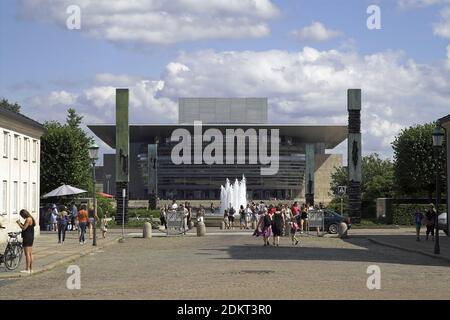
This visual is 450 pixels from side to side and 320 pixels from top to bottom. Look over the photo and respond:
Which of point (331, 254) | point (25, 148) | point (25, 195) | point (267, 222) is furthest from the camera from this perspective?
point (25, 195)

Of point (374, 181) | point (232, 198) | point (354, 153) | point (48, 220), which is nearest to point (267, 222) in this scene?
point (48, 220)

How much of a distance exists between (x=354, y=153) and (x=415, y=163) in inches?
474

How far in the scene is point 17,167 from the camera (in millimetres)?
45469

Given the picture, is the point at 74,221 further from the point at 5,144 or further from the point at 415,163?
the point at 415,163

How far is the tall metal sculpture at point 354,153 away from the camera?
6512 centimetres

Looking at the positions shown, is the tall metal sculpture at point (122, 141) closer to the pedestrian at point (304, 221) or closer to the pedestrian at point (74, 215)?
the pedestrian at point (74, 215)

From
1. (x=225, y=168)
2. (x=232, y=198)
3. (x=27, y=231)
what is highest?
(x=225, y=168)

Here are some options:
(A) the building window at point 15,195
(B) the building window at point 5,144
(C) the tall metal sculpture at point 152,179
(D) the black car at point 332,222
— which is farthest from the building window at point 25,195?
(C) the tall metal sculpture at point 152,179

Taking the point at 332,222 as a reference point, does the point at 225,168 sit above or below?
above

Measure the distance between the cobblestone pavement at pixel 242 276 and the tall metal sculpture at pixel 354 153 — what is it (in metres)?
30.1

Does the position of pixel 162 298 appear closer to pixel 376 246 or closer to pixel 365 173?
pixel 376 246

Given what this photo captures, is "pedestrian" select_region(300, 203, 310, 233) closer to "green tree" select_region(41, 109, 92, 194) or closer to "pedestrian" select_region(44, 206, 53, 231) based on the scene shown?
"pedestrian" select_region(44, 206, 53, 231)

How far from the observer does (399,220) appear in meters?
65.9
